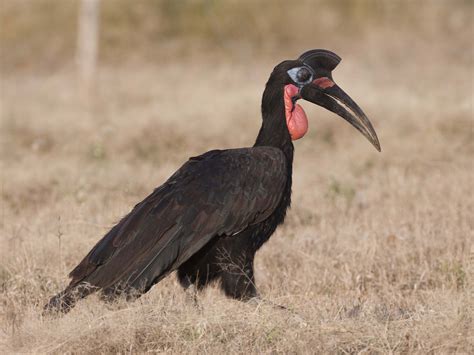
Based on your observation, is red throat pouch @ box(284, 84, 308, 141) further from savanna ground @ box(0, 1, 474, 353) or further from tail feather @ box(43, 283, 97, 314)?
tail feather @ box(43, 283, 97, 314)

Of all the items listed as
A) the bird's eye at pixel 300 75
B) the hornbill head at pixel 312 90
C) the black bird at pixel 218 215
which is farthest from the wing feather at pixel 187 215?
the bird's eye at pixel 300 75

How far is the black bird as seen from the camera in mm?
4672

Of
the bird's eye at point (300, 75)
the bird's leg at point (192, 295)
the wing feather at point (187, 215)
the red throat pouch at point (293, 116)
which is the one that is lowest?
the bird's leg at point (192, 295)

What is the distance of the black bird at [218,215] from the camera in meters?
4.67

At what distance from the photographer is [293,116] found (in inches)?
213

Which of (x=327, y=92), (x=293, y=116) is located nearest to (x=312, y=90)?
(x=327, y=92)

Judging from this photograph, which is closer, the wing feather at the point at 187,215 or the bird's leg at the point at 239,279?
the wing feather at the point at 187,215

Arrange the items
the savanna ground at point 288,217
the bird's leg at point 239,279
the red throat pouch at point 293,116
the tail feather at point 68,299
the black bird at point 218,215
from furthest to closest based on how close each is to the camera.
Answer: the red throat pouch at point 293,116 → the bird's leg at point 239,279 → the black bird at point 218,215 → the tail feather at point 68,299 → the savanna ground at point 288,217

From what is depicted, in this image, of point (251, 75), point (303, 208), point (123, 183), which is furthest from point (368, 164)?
point (251, 75)

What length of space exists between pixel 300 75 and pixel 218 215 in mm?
1060

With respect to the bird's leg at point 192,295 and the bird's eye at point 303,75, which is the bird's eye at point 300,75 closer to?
the bird's eye at point 303,75

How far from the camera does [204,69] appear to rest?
18.8m

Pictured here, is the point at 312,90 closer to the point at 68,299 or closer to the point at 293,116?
the point at 293,116

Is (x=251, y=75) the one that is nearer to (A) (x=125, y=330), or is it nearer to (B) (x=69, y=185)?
(B) (x=69, y=185)
